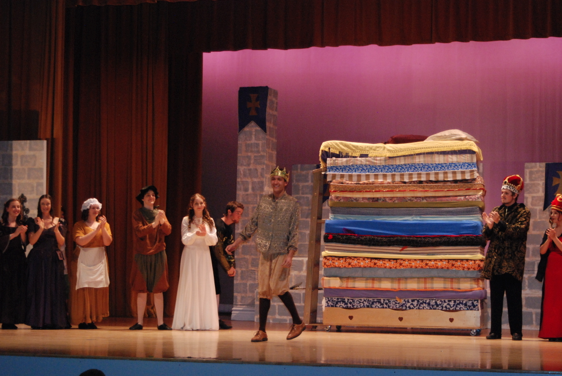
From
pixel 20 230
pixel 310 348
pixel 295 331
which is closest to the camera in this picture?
pixel 310 348

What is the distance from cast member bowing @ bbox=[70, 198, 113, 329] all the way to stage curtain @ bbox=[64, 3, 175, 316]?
200 cm

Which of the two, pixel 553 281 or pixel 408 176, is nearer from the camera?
pixel 553 281

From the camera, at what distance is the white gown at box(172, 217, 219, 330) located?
7141 mm

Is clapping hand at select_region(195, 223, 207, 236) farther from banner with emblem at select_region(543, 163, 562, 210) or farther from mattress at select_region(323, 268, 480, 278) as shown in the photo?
banner with emblem at select_region(543, 163, 562, 210)

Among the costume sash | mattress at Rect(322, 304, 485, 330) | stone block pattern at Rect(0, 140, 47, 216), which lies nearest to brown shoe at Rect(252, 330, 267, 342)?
mattress at Rect(322, 304, 485, 330)

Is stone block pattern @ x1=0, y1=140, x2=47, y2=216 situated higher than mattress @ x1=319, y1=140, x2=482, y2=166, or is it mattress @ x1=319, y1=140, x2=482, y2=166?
mattress @ x1=319, y1=140, x2=482, y2=166

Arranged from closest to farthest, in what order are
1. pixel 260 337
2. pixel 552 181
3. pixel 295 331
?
pixel 260 337 → pixel 295 331 → pixel 552 181

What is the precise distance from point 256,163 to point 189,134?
133 cm

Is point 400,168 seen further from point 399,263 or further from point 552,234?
point 552,234

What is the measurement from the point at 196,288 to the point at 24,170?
2.34 meters

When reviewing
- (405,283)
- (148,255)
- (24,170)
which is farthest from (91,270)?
(405,283)

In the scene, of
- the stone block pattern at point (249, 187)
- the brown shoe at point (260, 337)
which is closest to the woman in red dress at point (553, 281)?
the brown shoe at point (260, 337)

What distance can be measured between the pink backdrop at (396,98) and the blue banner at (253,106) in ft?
5.18

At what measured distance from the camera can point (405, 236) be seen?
6.80 metres
